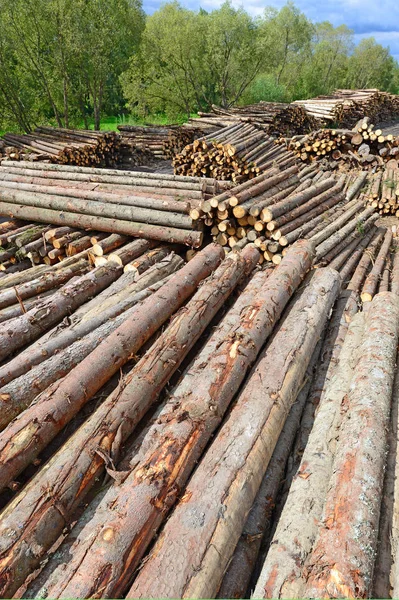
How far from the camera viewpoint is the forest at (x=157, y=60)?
78.1 feet

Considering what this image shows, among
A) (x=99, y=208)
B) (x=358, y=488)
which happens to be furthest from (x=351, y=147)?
(x=358, y=488)

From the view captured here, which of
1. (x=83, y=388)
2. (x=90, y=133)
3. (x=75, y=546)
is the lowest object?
(x=75, y=546)

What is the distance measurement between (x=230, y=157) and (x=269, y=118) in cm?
902

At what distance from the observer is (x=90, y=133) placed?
1981 centimetres

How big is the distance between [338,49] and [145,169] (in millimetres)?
45264

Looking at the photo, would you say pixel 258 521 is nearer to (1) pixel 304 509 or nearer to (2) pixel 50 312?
(1) pixel 304 509

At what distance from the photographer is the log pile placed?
88.6 ft

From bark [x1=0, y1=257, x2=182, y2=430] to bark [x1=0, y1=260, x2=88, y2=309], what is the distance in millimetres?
1593

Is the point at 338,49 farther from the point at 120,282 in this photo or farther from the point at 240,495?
the point at 240,495

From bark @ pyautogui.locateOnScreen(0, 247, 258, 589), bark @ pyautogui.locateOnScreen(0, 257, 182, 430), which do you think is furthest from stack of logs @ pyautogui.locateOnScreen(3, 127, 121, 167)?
bark @ pyautogui.locateOnScreen(0, 247, 258, 589)

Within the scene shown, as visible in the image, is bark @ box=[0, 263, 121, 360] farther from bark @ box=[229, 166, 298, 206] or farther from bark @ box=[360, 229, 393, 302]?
bark @ box=[360, 229, 393, 302]

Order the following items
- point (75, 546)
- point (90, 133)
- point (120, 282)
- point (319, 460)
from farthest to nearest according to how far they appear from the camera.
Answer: point (90, 133) < point (120, 282) < point (319, 460) < point (75, 546)

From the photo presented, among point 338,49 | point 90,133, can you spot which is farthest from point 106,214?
point 338,49

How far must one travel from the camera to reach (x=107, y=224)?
8.24 meters
